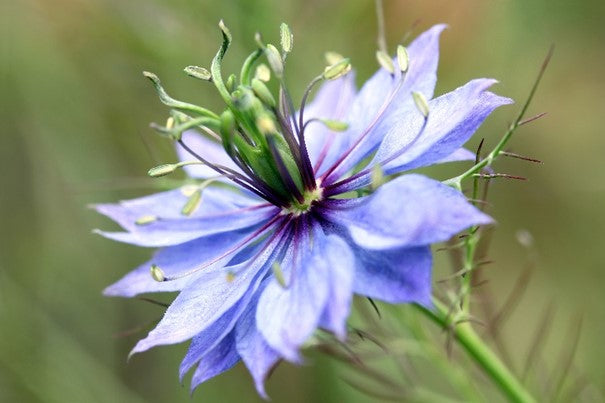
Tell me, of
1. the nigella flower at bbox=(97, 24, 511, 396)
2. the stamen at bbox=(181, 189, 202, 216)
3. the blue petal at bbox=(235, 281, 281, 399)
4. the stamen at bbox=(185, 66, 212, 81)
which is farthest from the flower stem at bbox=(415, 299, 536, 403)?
the stamen at bbox=(185, 66, 212, 81)

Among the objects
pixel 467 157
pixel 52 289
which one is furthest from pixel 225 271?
pixel 52 289

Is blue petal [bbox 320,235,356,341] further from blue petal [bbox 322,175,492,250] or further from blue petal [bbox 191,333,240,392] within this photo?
blue petal [bbox 191,333,240,392]

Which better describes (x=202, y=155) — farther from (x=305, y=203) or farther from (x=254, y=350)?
(x=254, y=350)

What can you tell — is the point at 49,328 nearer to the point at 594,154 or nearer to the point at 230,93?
the point at 230,93

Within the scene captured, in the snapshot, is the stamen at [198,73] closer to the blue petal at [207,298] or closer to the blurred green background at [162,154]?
the blue petal at [207,298]

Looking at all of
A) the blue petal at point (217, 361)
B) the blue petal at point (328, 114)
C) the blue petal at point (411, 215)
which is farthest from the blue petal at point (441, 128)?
the blue petal at point (217, 361)

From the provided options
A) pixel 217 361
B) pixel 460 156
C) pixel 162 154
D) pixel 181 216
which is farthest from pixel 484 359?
pixel 162 154

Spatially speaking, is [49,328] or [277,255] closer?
[277,255]
